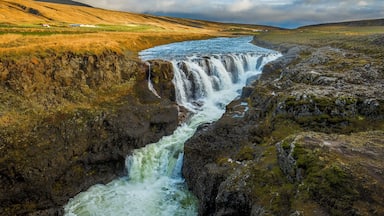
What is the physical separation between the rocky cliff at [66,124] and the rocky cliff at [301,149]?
24.6 ft

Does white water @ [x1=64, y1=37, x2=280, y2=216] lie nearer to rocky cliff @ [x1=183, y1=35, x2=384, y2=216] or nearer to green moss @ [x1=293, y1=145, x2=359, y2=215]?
rocky cliff @ [x1=183, y1=35, x2=384, y2=216]

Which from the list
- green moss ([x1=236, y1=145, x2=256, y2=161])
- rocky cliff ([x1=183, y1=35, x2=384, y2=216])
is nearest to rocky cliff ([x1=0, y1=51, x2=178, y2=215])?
rocky cliff ([x1=183, y1=35, x2=384, y2=216])

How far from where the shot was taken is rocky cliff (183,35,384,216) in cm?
1162

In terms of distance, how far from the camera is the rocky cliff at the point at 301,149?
11.6m

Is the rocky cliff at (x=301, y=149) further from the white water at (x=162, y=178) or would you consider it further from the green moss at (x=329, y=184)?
the white water at (x=162, y=178)

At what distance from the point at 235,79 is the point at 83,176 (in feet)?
104

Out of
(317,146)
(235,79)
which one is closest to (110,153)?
(317,146)

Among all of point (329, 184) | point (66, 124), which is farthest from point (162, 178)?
point (329, 184)

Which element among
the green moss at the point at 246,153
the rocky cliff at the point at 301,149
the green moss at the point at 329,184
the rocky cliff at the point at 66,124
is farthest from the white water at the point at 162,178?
the green moss at the point at 329,184

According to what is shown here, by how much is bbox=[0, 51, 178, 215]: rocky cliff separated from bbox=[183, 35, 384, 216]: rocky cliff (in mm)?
7499

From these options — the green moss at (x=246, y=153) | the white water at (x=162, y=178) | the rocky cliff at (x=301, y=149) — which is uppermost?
the rocky cliff at (x=301, y=149)

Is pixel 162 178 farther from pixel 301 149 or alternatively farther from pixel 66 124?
pixel 301 149

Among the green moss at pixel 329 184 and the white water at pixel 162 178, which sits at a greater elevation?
the green moss at pixel 329 184

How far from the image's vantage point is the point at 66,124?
25.9 m
